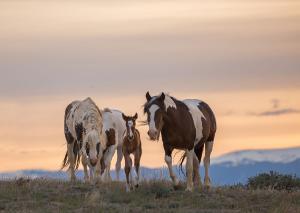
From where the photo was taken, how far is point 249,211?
27.3 m

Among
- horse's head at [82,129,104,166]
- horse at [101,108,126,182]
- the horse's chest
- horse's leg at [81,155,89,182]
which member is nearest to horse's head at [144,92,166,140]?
the horse's chest

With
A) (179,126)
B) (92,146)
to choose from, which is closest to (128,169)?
(179,126)

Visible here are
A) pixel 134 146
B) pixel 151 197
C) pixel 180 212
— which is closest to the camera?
pixel 180 212

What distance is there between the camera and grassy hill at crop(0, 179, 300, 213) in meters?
27.3

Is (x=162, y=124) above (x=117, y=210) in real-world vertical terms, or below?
above

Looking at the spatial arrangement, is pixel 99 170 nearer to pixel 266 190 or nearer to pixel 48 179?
pixel 48 179

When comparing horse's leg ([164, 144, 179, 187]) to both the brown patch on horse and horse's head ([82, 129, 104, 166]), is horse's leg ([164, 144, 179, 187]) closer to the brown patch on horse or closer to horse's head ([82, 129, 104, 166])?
horse's head ([82, 129, 104, 166])

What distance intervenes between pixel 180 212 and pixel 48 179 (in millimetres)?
6198

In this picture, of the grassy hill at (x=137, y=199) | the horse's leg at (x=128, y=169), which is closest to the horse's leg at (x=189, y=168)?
the grassy hill at (x=137, y=199)

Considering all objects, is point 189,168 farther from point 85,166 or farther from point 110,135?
point 110,135

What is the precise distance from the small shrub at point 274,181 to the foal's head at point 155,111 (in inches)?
151

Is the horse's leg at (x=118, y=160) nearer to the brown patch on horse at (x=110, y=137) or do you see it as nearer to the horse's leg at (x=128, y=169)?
the brown patch on horse at (x=110, y=137)

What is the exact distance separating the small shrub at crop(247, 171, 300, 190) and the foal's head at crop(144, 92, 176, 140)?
3.83 m

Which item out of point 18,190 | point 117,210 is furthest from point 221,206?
point 18,190
